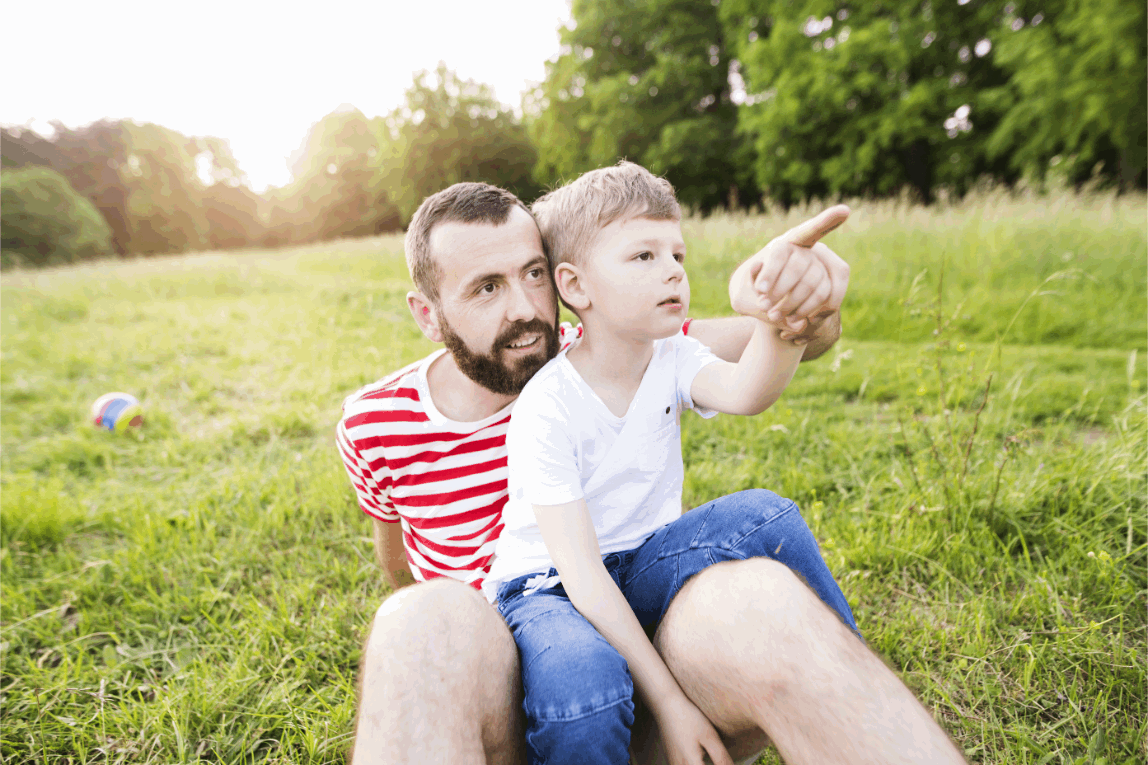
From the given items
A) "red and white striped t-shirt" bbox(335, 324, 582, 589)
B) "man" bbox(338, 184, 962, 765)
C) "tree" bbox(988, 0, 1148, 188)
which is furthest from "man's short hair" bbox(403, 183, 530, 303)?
"tree" bbox(988, 0, 1148, 188)

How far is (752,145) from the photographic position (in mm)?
17109

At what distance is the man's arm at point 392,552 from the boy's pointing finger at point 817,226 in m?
1.43

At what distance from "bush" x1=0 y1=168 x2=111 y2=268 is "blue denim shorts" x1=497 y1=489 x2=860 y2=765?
84.3 feet

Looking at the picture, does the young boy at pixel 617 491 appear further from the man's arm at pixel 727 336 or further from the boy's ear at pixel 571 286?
the man's arm at pixel 727 336

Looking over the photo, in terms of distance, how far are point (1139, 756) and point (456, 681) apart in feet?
5.00

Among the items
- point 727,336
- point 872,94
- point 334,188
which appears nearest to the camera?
point 727,336

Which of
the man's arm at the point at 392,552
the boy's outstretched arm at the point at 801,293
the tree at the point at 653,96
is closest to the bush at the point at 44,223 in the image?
the tree at the point at 653,96

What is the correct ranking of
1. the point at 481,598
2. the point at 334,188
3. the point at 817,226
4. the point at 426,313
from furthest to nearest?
the point at 334,188 → the point at 426,313 → the point at 481,598 → the point at 817,226

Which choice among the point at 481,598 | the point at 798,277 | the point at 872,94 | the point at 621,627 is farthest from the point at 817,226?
the point at 872,94

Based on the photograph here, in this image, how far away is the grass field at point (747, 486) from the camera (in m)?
1.51

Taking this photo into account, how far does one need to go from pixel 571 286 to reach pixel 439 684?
2.80 ft

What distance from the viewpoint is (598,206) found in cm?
131

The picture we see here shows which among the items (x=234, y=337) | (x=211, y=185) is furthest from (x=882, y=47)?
(x=211, y=185)

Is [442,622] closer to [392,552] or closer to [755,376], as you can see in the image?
[755,376]
